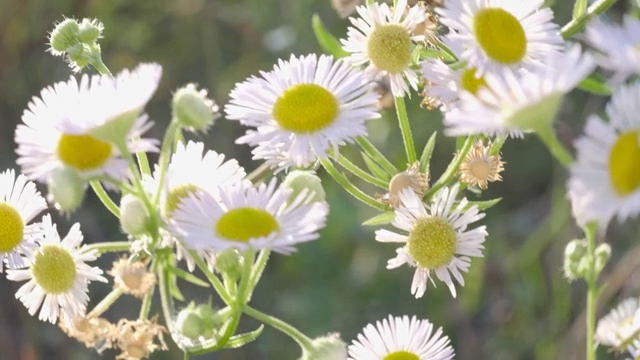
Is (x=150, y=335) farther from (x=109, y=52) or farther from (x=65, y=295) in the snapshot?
(x=109, y=52)

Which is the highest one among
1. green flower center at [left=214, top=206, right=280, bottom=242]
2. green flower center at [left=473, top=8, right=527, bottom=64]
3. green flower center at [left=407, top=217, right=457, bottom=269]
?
green flower center at [left=473, top=8, right=527, bottom=64]

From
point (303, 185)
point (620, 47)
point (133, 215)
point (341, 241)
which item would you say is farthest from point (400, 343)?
point (341, 241)

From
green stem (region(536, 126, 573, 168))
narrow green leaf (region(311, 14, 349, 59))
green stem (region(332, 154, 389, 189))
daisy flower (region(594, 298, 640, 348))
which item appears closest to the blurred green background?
daisy flower (region(594, 298, 640, 348))

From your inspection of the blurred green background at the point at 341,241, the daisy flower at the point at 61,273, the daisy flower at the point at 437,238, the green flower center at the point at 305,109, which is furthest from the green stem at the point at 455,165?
the blurred green background at the point at 341,241

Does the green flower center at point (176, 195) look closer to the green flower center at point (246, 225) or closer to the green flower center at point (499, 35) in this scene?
the green flower center at point (246, 225)

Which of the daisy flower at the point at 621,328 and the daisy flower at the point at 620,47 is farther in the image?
the daisy flower at the point at 621,328

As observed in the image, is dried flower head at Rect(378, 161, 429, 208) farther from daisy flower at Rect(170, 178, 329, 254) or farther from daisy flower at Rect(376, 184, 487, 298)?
daisy flower at Rect(170, 178, 329, 254)

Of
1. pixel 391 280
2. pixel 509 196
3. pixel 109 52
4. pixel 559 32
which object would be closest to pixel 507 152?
pixel 509 196
